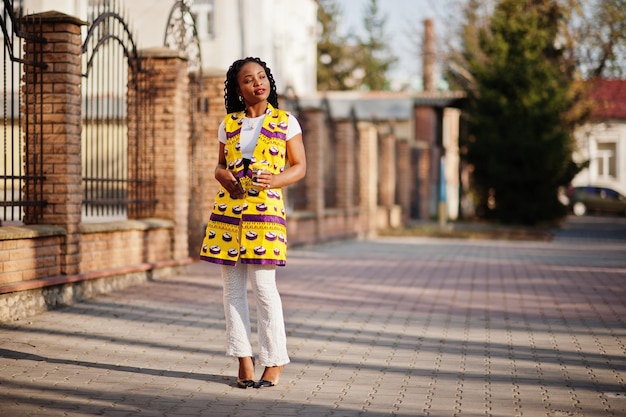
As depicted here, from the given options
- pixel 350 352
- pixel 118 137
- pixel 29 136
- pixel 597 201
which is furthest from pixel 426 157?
pixel 350 352

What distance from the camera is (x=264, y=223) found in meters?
6.37

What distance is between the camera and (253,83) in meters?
6.50

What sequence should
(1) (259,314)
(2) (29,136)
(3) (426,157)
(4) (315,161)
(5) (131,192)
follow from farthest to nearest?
(3) (426,157) → (4) (315,161) → (5) (131,192) → (2) (29,136) → (1) (259,314)

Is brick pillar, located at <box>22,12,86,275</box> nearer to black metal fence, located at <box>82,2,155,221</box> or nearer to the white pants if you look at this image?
black metal fence, located at <box>82,2,155,221</box>

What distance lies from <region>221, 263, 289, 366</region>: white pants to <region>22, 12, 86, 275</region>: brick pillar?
4.51 meters

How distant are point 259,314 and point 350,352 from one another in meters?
1.73

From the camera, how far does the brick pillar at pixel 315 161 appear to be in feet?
77.7

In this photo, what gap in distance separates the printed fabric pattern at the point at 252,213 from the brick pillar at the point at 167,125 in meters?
7.73

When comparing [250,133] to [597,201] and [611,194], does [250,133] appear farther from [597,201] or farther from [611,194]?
[611,194]

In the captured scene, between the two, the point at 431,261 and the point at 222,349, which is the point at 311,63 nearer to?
the point at 431,261

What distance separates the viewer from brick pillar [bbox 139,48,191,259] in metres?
14.1

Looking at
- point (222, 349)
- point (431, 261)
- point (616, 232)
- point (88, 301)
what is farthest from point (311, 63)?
point (222, 349)

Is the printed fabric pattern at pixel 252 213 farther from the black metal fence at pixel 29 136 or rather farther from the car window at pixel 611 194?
the car window at pixel 611 194

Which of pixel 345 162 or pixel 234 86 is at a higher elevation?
pixel 345 162
